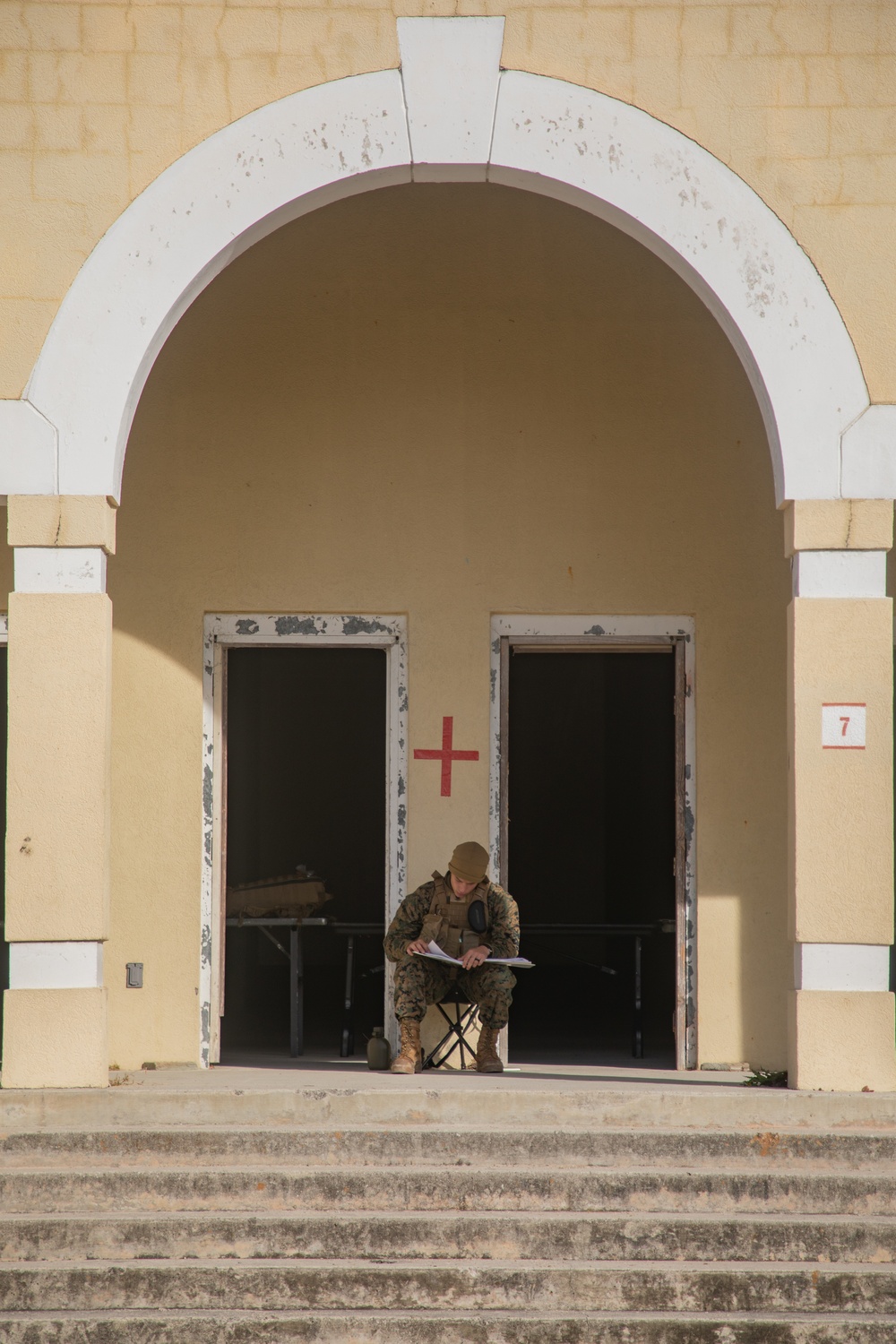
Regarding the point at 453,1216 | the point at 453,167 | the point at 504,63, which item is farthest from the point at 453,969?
the point at 504,63

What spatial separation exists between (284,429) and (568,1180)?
4.32 m

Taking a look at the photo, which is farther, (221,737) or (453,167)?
(221,737)

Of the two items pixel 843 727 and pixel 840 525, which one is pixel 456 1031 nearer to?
pixel 843 727

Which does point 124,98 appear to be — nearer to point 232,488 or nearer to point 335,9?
point 335,9

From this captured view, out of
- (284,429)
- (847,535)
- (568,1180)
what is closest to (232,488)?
(284,429)

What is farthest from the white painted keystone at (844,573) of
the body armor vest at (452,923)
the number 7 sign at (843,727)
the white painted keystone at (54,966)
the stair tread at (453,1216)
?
the white painted keystone at (54,966)

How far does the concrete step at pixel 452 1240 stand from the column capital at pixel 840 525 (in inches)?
108

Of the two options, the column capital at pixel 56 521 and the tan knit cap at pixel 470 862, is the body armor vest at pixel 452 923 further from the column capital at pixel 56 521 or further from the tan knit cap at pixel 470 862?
the column capital at pixel 56 521

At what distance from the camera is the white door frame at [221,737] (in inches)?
305

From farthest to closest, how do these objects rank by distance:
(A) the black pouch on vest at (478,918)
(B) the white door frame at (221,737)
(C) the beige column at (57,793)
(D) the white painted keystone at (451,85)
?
(B) the white door frame at (221,737) → (A) the black pouch on vest at (478,918) → (D) the white painted keystone at (451,85) → (C) the beige column at (57,793)

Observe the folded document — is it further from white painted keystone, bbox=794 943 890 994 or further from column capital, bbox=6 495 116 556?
column capital, bbox=6 495 116 556

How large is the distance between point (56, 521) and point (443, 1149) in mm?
3035

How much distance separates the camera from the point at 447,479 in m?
7.92

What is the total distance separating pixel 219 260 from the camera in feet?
21.1
